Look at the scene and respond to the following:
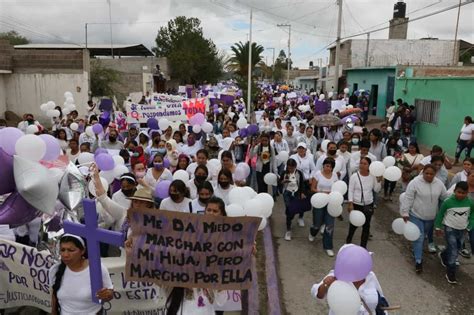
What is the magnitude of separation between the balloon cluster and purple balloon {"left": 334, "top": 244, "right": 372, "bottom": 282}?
68.6 inches

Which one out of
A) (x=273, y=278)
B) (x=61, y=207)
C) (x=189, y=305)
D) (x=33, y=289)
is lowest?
(x=273, y=278)

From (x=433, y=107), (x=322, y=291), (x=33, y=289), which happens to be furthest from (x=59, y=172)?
(x=433, y=107)

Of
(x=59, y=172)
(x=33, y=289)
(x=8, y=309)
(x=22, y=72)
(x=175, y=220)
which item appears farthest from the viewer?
(x=22, y=72)

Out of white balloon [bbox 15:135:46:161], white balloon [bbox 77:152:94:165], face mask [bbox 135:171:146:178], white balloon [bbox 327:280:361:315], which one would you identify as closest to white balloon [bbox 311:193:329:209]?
face mask [bbox 135:171:146:178]

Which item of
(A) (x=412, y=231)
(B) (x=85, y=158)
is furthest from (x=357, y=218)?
(B) (x=85, y=158)

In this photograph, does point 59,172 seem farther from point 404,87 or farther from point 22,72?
point 22,72

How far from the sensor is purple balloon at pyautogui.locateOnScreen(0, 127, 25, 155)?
3.68 metres

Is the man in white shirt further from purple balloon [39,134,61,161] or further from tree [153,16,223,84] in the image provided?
tree [153,16,223,84]

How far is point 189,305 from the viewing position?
3.24m

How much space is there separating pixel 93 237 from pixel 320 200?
3.91 metres

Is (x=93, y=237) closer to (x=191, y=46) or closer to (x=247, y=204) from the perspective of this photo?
(x=247, y=204)

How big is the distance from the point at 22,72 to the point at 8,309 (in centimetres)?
1949

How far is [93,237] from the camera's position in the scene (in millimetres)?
3150

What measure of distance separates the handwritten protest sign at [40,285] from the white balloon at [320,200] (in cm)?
295
